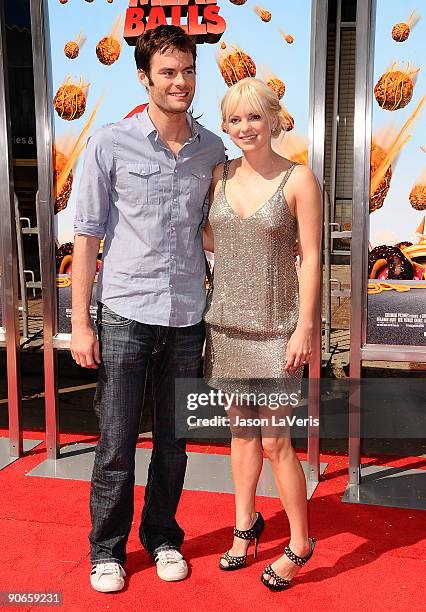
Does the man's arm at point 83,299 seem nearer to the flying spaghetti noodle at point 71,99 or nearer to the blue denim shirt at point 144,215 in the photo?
the blue denim shirt at point 144,215

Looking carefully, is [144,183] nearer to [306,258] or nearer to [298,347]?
[306,258]

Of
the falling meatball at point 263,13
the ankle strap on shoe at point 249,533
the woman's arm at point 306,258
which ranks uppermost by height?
the falling meatball at point 263,13

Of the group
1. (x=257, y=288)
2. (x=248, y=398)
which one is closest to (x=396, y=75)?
(x=257, y=288)

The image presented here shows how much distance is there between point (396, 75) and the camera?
2.84 meters

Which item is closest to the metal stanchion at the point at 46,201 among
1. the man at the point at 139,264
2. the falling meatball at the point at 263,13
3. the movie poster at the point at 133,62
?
the movie poster at the point at 133,62

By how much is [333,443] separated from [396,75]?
70.5 inches

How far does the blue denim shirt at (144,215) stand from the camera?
2.10 meters

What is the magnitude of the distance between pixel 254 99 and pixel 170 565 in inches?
56.6

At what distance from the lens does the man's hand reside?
216cm

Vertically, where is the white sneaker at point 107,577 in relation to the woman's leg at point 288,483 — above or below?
below

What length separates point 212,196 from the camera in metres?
2.21

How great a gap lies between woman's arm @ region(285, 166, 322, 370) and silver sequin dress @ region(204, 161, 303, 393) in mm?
40

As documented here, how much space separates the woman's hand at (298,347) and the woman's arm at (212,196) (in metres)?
0.39

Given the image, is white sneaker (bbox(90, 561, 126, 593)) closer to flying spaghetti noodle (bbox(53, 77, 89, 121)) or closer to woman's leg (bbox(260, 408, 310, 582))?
woman's leg (bbox(260, 408, 310, 582))
